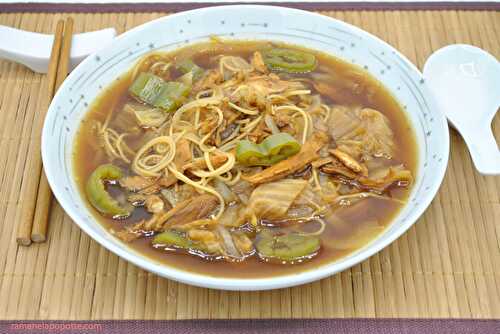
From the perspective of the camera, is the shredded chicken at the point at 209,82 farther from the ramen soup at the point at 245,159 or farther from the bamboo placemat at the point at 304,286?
the bamboo placemat at the point at 304,286

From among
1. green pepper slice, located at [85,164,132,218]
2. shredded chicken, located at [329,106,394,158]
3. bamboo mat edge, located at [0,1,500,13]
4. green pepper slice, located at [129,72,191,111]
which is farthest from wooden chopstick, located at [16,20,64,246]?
shredded chicken, located at [329,106,394,158]

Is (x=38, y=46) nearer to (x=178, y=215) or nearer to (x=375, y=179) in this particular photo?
(x=178, y=215)

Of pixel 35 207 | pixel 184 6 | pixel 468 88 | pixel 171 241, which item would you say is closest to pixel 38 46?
pixel 184 6

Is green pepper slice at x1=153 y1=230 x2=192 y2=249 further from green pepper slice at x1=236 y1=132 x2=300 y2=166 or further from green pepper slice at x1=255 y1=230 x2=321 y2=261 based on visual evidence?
green pepper slice at x1=236 y1=132 x2=300 y2=166

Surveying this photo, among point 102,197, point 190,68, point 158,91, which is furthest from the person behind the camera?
point 190,68

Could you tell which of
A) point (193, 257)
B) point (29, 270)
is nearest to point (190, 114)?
point (193, 257)

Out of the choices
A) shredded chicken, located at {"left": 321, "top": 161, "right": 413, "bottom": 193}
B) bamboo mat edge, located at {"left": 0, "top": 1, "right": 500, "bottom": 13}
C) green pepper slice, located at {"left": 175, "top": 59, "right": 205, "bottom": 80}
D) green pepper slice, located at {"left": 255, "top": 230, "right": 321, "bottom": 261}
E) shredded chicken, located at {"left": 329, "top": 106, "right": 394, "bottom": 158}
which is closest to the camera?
green pepper slice, located at {"left": 255, "top": 230, "right": 321, "bottom": 261}
